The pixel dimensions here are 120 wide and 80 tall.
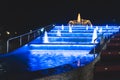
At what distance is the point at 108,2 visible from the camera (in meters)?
40.7

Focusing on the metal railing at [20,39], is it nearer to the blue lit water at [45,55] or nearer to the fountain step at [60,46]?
the blue lit water at [45,55]

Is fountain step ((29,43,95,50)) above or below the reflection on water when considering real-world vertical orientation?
above

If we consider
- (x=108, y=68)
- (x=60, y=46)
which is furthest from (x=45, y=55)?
(x=108, y=68)

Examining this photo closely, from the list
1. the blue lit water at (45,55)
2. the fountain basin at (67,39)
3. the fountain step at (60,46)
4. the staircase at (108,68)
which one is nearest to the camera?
the staircase at (108,68)

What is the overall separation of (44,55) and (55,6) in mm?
24206

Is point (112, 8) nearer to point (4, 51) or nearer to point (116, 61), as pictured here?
point (4, 51)

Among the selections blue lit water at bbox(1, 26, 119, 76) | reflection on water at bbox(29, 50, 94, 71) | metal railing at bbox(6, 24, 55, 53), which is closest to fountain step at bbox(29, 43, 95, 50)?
blue lit water at bbox(1, 26, 119, 76)

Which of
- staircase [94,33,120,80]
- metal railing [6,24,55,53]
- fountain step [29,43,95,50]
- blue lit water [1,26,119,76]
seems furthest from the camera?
fountain step [29,43,95,50]

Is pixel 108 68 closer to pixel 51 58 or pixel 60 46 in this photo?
pixel 51 58

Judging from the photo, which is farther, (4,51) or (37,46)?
(37,46)

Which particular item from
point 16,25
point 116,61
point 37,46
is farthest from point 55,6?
point 116,61

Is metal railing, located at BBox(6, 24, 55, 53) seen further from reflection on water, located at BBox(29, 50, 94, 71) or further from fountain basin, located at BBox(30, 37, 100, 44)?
reflection on water, located at BBox(29, 50, 94, 71)

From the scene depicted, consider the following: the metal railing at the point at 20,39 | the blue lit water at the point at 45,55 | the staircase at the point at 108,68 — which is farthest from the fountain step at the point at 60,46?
the staircase at the point at 108,68

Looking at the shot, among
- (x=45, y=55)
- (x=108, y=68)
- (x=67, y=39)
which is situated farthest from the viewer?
(x=67, y=39)
